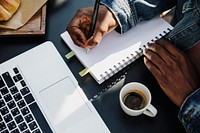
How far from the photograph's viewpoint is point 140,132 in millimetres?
724

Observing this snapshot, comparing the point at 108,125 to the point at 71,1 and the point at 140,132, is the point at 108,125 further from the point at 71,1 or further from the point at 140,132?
the point at 71,1

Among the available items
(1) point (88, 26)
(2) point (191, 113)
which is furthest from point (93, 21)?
(2) point (191, 113)

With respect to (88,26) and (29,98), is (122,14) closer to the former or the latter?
(88,26)

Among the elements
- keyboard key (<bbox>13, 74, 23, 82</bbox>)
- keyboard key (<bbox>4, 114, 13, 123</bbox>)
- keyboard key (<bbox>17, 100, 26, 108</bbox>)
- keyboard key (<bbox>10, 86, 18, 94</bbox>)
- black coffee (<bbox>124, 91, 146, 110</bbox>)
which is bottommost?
black coffee (<bbox>124, 91, 146, 110</bbox>)

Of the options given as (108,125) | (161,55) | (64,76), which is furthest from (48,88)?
(161,55)

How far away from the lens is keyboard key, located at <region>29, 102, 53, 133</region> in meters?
0.71

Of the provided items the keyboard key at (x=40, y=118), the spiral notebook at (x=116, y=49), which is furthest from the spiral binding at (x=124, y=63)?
the keyboard key at (x=40, y=118)

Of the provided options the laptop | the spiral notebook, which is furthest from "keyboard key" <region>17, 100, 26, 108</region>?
the spiral notebook

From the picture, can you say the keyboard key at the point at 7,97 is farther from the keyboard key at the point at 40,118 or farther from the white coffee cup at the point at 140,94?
the white coffee cup at the point at 140,94

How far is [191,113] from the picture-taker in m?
0.71

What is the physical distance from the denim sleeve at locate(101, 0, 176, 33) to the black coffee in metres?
0.16

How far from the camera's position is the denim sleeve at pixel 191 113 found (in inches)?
27.8

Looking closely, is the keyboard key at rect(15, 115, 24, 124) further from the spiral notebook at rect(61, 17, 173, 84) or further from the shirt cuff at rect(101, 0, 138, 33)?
the shirt cuff at rect(101, 0, 138, 33)

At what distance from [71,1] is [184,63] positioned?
321 mm
